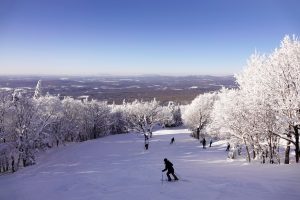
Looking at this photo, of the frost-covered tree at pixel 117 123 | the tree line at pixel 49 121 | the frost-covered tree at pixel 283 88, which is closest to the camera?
the frost-covered tree at pixel 283 88

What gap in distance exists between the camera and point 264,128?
27734 millimetres

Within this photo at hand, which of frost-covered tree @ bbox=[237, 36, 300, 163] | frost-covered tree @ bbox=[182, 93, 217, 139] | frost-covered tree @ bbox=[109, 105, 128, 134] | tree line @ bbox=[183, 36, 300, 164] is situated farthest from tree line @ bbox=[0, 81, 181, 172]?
frost-covered tree @ bbox=[237, 36, 300, 163]

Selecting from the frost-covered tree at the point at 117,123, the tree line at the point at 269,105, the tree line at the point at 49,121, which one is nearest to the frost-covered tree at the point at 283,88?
the tree line at the point at 269,105

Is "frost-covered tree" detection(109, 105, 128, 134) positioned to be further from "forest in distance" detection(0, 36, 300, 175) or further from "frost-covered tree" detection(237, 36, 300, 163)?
"frost-covered tree" detection(237, 36, 300, 163)

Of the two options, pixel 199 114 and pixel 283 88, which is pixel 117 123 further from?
pixel 283 88

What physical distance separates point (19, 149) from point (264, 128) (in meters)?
34.3

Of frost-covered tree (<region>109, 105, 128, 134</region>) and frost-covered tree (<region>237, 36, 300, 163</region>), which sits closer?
frost-covered tree (<region>237, 36, 300, 163</region>)

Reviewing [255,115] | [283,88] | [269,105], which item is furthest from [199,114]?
Answer: [283,88]

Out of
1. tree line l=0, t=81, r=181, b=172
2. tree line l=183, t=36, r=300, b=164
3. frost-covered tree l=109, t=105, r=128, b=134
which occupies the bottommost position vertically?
frost-covered tree l=109, t=105, r=128, b=134

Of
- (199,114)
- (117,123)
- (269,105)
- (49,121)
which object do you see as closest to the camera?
(269,105)

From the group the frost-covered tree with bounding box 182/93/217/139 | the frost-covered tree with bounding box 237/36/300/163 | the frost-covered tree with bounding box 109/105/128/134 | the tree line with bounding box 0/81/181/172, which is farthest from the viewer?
the frost-covered tree with bounding box 109/105/128/134

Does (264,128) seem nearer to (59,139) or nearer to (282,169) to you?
(282,169)

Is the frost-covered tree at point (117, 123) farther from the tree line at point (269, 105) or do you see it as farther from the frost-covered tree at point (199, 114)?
the tree line at point (269, 105)

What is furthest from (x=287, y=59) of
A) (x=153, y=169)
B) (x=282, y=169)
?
(x=153, y=169)
